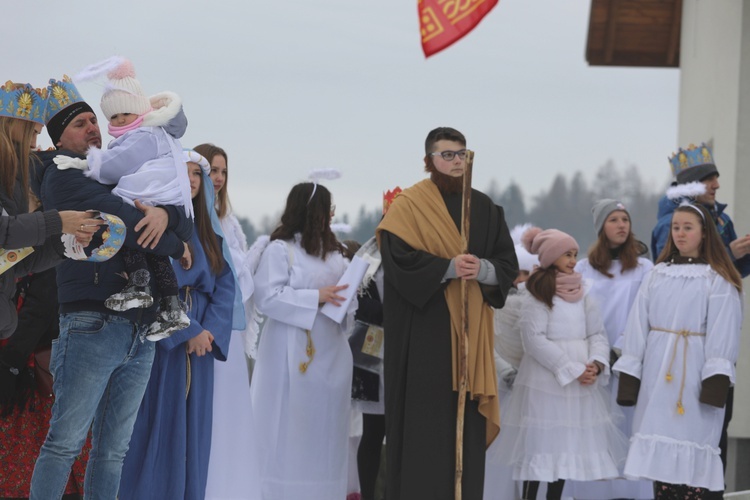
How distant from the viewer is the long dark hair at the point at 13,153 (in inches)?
156

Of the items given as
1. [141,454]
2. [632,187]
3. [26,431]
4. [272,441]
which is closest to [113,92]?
[141,454]

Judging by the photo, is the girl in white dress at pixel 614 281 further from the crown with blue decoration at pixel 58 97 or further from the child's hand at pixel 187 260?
the crown with blue decoration at pixel 58 97

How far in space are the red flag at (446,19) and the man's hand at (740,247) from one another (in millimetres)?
2241

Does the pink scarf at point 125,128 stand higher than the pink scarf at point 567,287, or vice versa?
the pink scarf at point 125,128

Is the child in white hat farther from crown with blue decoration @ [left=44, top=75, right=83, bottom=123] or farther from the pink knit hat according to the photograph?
the pink knit hat

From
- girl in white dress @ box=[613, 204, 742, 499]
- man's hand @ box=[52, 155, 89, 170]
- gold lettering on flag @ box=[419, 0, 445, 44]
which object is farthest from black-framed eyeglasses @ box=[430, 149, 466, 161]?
man's hand @ box=[52, 155, 89, 170]

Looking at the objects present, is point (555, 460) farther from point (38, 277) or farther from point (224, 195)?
point (38, 277)

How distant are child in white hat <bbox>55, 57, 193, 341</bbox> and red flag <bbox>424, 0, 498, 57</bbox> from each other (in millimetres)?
3147

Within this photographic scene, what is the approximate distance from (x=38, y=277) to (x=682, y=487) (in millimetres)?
3650

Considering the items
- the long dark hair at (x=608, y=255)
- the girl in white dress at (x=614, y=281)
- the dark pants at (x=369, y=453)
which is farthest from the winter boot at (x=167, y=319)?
the long dark hair at (x=608, y=255)

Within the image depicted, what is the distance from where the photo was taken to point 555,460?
6.07 meters

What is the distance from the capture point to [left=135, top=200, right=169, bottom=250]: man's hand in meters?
4.14

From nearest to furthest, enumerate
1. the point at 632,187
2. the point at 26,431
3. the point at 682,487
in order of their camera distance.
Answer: the point at 26,431 → the point at 682,487 → the point at 632,187

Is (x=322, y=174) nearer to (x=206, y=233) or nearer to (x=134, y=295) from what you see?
(x=206, y=233)
